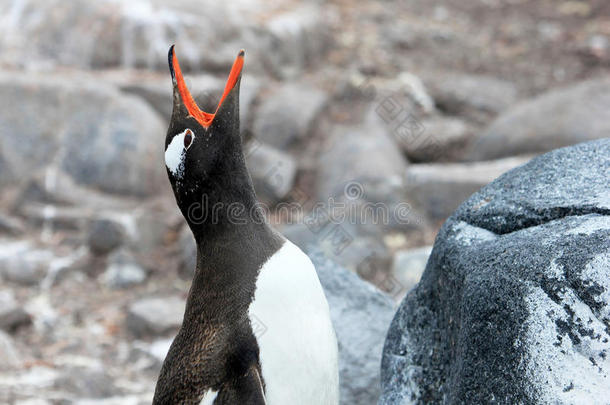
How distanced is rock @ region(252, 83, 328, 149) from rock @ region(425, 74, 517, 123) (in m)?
1.24

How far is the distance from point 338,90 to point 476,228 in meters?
5.40

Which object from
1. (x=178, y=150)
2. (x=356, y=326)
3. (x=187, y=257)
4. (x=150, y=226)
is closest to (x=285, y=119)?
(x=150, y=226)

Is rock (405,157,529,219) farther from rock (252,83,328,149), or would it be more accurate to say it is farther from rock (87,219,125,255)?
rock (87,219,125,255)

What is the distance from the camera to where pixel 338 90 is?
7570 mm

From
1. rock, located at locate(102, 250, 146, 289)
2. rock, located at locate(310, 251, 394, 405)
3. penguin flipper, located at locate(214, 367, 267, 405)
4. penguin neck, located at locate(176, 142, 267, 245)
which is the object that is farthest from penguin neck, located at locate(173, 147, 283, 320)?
rock, located at locate(102, 250, 146, 289)

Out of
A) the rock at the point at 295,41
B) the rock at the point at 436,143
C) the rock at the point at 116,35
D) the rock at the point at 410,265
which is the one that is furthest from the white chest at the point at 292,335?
the rock at the point at 295,41

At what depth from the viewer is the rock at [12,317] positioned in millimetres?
5012

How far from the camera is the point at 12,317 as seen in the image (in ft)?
16.5

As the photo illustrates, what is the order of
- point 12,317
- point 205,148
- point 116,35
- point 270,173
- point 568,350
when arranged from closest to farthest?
point 568,350 → point 205,148 → point 12,317 → point 270,173 → point 116,35

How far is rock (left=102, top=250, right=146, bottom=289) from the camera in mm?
5723

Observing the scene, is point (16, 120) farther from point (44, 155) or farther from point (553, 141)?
point (553, 141)

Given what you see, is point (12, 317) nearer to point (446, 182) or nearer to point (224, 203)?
point (224, 203)

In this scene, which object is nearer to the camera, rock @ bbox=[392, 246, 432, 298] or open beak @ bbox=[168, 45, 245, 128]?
open beak @ bbox=[168, 45, 245, 128]

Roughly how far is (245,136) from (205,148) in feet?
15.3
